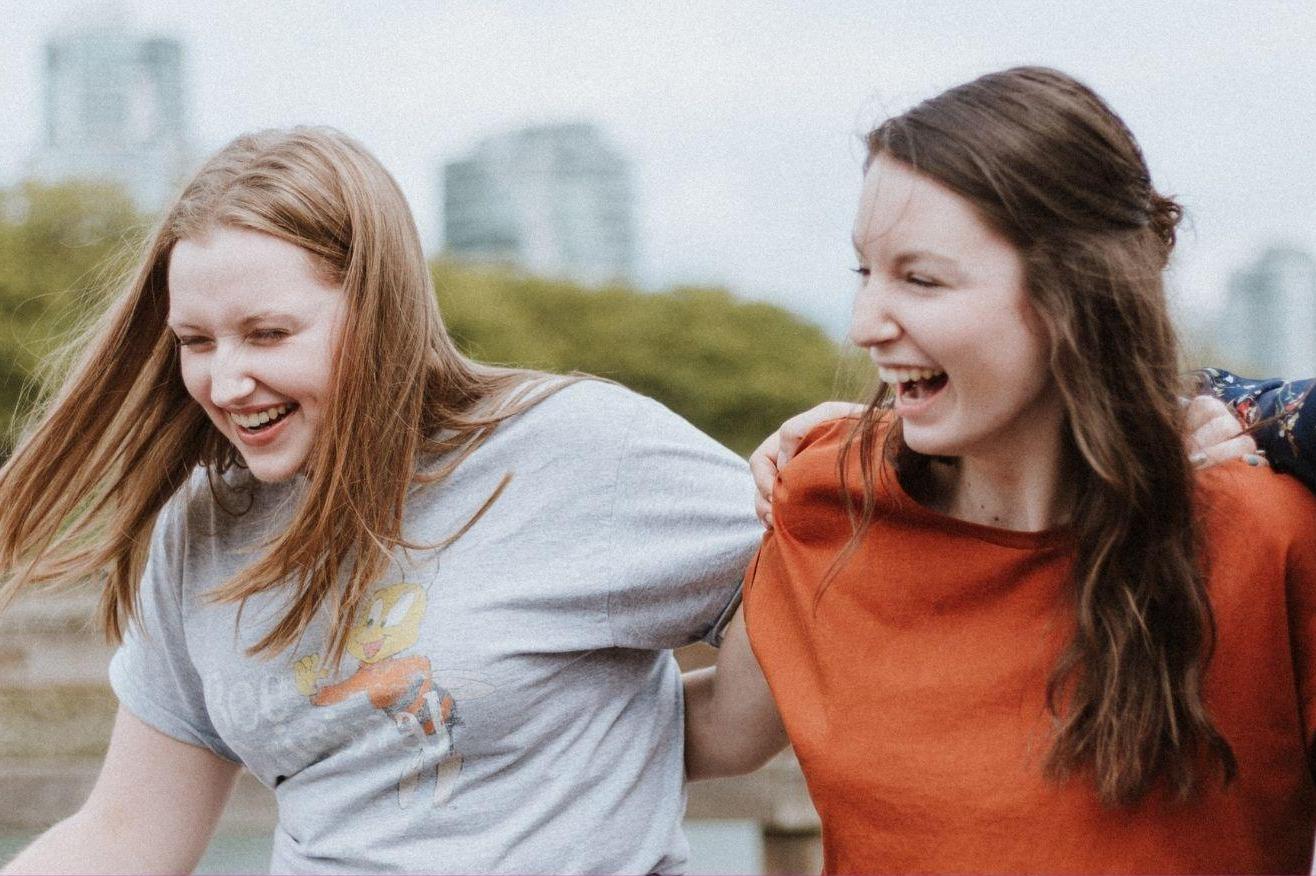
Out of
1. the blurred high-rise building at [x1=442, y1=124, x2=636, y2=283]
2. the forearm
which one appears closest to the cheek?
the forearm

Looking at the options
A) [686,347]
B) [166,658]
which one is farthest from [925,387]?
[686,347]

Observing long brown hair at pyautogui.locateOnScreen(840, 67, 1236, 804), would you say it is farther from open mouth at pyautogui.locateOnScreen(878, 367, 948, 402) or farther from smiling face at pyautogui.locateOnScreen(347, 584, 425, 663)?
smiling face at pyautogui.locateOnScreen(347, 584, 425, 663)

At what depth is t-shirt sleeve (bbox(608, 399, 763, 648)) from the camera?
182cm

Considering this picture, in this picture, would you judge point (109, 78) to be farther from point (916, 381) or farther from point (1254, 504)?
point (1254, 504)

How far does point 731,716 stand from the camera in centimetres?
195

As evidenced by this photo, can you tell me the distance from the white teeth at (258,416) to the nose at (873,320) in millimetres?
722

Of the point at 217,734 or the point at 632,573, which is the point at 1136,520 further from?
the point at 217,734

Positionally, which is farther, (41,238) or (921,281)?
(41,238)

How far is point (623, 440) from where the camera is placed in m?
1.86

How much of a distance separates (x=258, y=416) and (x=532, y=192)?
6627 cm

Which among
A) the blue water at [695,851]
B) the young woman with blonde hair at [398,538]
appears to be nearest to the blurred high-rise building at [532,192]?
the blue water at [695,851]

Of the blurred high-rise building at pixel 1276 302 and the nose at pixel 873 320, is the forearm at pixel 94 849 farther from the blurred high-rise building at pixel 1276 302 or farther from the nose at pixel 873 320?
the blurred high-rise building at pixel 1276 302

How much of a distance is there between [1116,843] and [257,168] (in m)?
1.25

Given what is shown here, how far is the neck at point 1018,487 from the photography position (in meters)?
1.55
